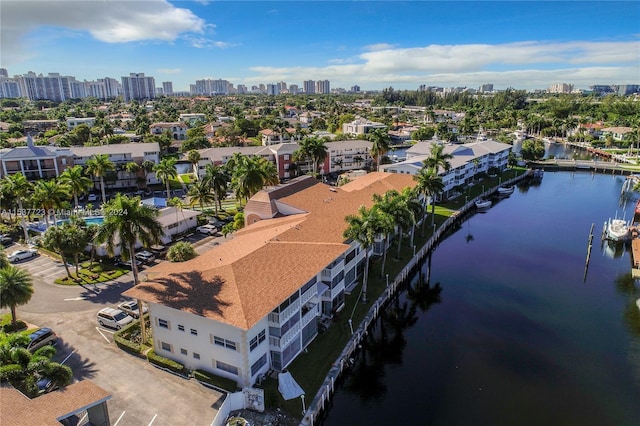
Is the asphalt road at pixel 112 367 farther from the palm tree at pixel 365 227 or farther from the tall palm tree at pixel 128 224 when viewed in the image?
the palm tree at pixel 365 227

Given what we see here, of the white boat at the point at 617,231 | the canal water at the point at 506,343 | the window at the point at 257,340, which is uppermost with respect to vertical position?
the window at the point at 257,340

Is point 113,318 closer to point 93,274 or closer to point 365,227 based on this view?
point 93,274

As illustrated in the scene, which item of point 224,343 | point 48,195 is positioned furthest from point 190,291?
point 48,195

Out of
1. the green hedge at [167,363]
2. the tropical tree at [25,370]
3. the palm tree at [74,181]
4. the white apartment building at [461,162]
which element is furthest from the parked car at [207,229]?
the white apartment building at [461,162]

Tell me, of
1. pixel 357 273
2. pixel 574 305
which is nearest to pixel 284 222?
pixel 357 273

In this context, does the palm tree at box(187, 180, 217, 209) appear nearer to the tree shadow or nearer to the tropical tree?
the tree shadow

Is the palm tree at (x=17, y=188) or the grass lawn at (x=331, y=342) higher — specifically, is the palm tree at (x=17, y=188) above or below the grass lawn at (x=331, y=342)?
above

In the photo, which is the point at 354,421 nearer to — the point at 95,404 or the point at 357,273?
the point at 95,404
